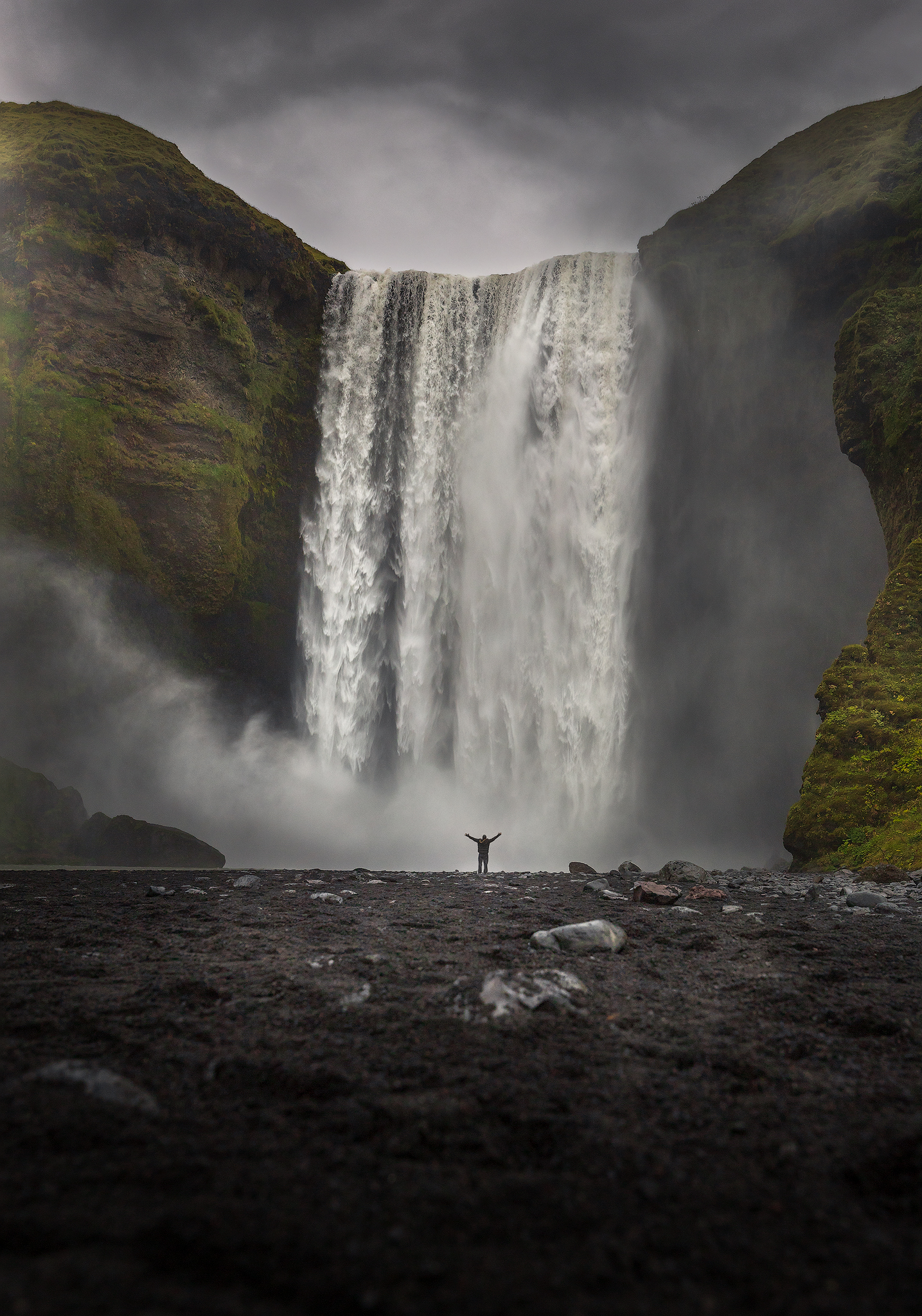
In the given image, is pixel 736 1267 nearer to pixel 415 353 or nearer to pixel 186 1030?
pixel 186 1030

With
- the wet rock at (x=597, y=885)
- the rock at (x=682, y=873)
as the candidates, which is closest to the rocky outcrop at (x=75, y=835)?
the wet rock at (x=597, y=885)

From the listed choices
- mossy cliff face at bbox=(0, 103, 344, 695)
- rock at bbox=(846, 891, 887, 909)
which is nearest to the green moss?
rock at bbox=(846, 891, 887, 909)

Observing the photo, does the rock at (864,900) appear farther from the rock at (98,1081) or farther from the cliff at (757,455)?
the cliff at (757,455)

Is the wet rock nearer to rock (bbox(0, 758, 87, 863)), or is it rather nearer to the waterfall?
the waterfall

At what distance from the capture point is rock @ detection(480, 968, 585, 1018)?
7.40ft

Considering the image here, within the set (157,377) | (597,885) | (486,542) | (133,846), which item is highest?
(157,377)

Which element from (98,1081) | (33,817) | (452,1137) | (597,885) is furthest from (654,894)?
(33,817)

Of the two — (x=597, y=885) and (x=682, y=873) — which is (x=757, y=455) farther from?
(x=597, y=885)

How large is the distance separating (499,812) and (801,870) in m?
10.0

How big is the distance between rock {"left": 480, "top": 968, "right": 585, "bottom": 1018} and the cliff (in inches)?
771

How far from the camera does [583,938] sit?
11.3 feet

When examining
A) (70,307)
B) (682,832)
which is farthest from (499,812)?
(70,307)

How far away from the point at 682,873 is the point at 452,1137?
7.76m

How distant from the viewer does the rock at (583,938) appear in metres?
3.40
